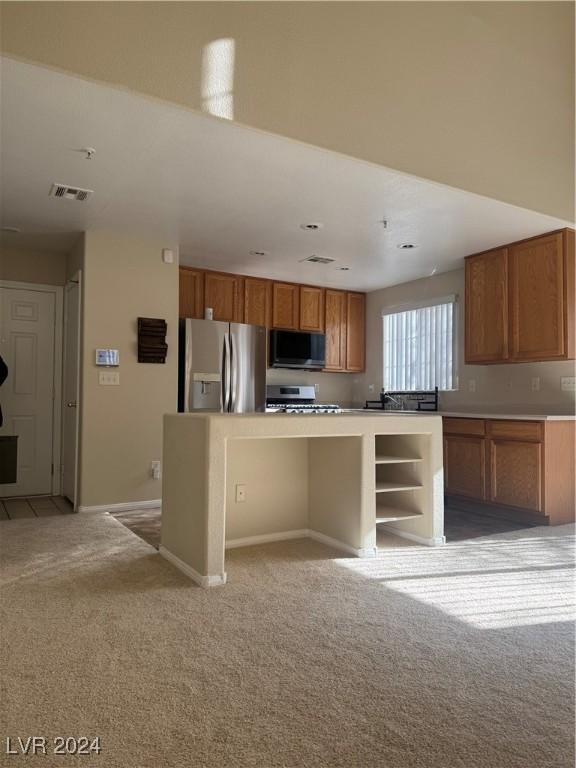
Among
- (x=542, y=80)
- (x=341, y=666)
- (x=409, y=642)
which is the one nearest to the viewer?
(x=341, y=666)

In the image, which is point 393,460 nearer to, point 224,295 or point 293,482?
point 293,482

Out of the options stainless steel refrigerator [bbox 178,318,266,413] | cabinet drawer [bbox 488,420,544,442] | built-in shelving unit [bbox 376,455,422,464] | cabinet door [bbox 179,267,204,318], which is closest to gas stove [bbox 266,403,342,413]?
stainless steel refrigerator [bbox 178,318,266,413]

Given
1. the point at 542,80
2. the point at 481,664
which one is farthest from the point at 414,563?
the point at 542,80

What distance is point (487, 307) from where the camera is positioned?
16.5 feet

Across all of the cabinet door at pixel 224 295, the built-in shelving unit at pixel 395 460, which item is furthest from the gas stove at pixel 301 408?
the built-in shelving unit at pixel 395 460

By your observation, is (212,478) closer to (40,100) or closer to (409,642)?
(409,642)

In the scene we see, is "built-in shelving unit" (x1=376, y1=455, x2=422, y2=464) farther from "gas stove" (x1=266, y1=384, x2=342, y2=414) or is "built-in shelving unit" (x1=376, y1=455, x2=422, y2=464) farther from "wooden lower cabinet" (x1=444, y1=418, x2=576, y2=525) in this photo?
"gas stove" (x1=266, y1=384, x2=342, y2=414)

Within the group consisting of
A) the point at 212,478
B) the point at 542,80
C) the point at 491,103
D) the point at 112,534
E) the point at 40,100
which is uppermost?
the point at 542,80

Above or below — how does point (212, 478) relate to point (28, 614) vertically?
above

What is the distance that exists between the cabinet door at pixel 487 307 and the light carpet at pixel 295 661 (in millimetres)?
2223

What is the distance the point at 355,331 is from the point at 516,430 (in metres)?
3.05

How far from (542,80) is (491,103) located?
72cm

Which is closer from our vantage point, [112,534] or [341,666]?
[341,666]

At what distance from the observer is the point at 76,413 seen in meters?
4.79
